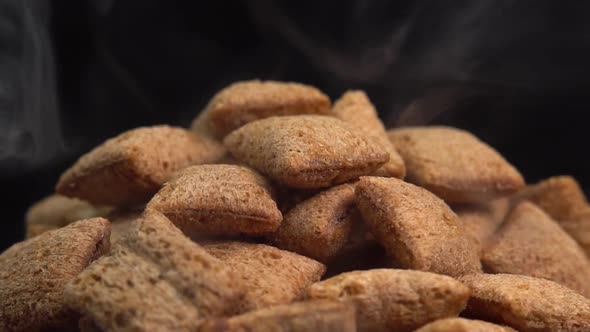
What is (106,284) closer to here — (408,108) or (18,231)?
(408,108)

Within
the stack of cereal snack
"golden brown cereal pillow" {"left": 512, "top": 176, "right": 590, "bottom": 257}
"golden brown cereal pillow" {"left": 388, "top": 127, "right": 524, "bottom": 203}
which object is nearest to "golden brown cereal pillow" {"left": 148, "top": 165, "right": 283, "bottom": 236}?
the stack of cereal snack

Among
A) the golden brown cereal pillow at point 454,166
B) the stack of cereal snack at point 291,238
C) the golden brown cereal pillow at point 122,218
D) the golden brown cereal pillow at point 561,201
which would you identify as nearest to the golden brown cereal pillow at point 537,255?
the stack of cereal snack at point 291,238

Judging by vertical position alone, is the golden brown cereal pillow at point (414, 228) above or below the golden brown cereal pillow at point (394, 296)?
above

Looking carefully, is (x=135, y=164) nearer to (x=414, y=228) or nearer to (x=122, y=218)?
(x=122, y=218)

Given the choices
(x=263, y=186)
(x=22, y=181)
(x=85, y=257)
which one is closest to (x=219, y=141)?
(x=263, y=186)

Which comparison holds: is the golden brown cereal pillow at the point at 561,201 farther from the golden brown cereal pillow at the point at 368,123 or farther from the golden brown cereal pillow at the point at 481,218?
the golden brown cereal pillow at the point at 368,123

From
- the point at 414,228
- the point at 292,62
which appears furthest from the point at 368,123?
the point at 292,62
